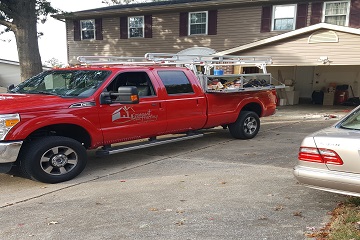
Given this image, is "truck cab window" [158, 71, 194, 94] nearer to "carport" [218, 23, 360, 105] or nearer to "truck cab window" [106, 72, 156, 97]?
"truck cab window" [106, 72, 156, 97]

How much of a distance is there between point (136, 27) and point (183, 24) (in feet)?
9.58

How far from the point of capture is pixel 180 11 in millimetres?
17953

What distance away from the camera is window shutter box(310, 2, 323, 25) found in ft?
50.0

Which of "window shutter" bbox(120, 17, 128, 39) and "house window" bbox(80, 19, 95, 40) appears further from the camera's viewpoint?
"house window" bbox(80, 19, 95, 40)

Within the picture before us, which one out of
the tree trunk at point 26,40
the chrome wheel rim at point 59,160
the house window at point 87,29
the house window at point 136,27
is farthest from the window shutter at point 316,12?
the chrome wheel rim at point 59,160

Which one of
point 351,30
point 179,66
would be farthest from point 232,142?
point 351,30

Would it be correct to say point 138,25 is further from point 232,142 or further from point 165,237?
point 165,237

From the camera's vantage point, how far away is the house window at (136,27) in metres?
19.1

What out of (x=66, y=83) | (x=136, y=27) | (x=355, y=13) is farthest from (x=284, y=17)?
(x=66, y=83)

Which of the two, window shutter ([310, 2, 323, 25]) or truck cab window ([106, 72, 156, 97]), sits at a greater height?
window shutter ([310, 2, 323, 25])

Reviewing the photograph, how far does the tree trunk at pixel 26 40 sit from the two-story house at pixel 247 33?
24.1 ft

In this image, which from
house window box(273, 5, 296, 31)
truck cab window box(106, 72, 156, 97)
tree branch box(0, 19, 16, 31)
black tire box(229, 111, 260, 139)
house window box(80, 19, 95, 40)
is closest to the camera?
truck cab window box(106, 72, 156, 97)

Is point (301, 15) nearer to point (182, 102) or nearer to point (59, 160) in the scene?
point (182, 102)

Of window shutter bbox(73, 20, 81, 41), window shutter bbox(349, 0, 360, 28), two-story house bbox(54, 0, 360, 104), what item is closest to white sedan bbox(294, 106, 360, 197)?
two-story house bbox(54, 0, 360, 104)
